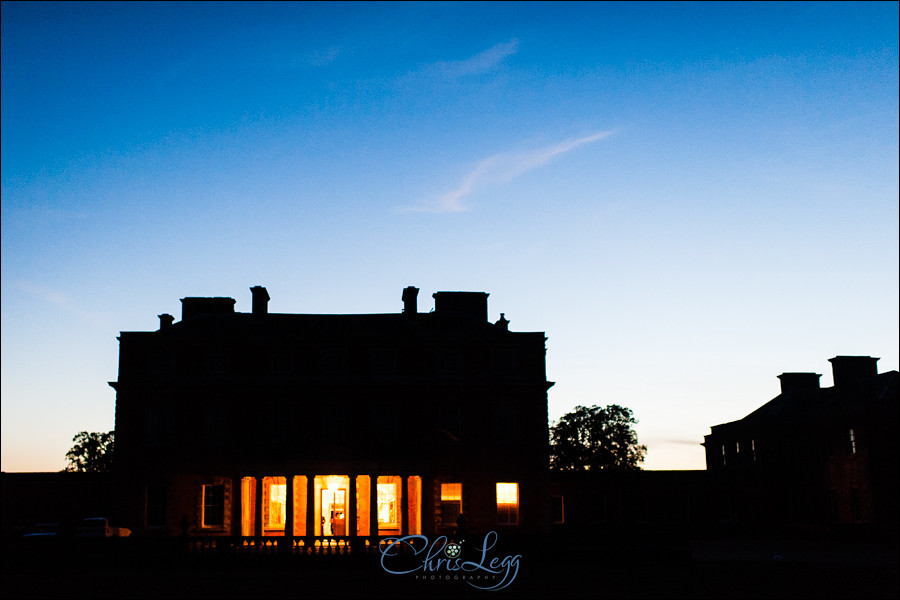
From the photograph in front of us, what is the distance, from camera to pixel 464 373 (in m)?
45.8

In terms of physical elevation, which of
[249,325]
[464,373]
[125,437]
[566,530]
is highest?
[249,325]

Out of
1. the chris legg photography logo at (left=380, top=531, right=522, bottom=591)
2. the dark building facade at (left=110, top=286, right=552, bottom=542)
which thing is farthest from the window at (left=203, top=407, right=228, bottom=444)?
the chris legg photography logo at (left=380, top=531, right=522, bottom=591)

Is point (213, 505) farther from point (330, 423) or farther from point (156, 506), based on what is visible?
point (330, 423)

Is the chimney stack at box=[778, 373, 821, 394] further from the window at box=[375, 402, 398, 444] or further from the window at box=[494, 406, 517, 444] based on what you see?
the window at box=[375, 402, 398, 444]

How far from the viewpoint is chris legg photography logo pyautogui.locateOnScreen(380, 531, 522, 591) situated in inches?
1090

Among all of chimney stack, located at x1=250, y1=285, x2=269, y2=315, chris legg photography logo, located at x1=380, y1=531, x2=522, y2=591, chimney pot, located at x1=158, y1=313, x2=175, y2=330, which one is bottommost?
chris legg photography logo, located at x1=380, y1=531, x2=522, y2=591

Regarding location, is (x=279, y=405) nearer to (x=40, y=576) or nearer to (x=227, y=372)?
(x=227, y=372)

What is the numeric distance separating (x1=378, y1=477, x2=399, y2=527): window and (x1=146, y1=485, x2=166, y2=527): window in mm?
11365

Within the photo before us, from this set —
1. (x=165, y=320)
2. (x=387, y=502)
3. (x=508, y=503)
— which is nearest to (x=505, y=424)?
(x=508, y=503)

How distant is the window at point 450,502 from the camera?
43844 mm

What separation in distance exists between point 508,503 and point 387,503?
21.7ft

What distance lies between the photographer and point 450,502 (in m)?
44.1

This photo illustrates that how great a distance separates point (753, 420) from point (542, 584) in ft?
137

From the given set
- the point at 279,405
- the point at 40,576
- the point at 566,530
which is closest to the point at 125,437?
the point at 279,405
